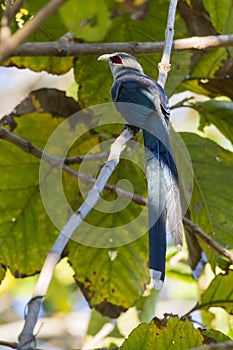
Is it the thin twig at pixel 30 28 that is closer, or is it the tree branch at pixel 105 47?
the thin twig at pixel 30 28

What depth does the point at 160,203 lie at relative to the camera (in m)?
2.20

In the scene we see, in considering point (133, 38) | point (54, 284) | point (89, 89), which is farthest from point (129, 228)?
point (54, 284)

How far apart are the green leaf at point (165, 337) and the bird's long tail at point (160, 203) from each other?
0.72 ft

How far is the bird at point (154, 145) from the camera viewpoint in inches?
81.5

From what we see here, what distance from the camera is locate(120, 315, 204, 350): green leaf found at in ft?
6.84

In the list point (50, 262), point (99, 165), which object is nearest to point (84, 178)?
point (99, 165)

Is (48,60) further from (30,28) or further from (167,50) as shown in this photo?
(30,28)

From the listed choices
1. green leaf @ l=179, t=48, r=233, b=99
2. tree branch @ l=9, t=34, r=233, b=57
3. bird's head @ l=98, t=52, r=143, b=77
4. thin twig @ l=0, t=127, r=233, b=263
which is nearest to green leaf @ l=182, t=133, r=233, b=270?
thin twig @ l=0, t=127, r=233, b=263

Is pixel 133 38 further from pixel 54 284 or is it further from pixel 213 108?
pixel 54 284

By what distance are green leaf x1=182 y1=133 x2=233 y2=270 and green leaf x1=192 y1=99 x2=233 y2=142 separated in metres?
0.10

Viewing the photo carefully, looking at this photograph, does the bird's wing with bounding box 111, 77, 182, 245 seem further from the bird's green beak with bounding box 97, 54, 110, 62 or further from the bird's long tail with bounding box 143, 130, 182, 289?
the bird's green beak with bounding box 97, 54, 110, 62

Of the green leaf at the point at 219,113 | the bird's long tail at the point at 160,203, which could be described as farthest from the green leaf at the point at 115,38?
the bird's long tail at the point at 160,203

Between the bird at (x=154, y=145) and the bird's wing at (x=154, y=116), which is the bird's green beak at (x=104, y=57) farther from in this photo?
the bird's wing at (x=154, y=116)

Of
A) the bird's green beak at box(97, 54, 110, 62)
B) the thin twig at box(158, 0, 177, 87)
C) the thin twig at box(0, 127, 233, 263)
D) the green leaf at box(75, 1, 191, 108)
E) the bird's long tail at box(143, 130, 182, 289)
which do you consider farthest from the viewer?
the green leaf at box(75, 1, 191, 108)
